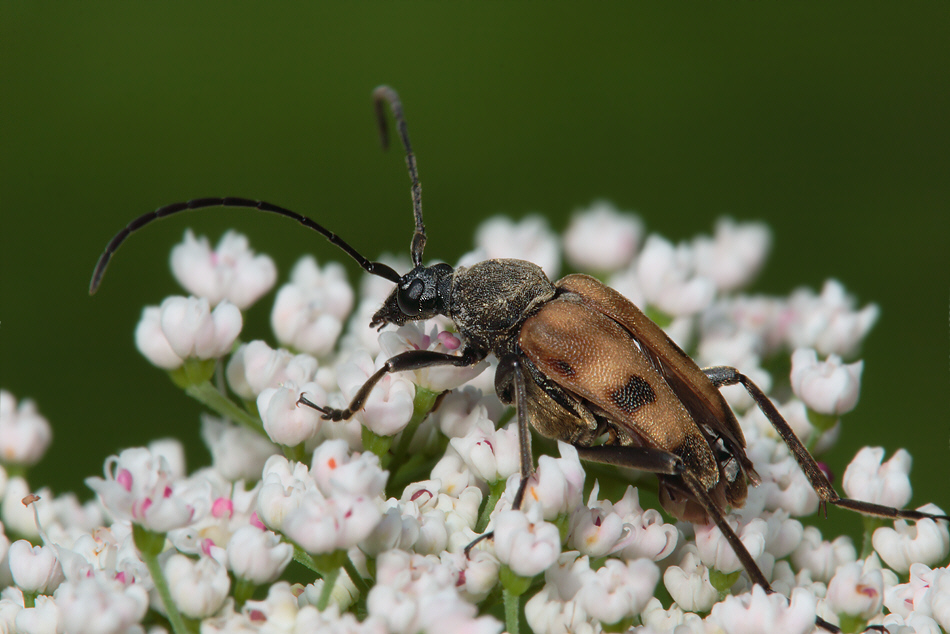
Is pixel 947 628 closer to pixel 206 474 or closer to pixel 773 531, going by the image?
pixel 773 531

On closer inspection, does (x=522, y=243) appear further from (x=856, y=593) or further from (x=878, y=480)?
→ (x=856, y=593)

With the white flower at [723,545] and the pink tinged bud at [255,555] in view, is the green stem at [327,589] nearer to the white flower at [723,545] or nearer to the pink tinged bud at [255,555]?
the pink tinged bud at [255,555]

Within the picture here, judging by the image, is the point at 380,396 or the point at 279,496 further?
the point at 380,396

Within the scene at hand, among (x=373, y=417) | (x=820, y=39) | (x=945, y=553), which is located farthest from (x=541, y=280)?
(x=820, y=39)

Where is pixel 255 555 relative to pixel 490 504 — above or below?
below

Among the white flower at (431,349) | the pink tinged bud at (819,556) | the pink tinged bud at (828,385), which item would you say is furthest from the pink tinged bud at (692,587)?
the pink tinged bud at (828,385)

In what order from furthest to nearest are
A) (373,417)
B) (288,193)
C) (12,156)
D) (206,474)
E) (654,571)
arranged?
1. (288,193)
2. (12,156)
3. (206,474)
4. (373,417)
5. (654,571)

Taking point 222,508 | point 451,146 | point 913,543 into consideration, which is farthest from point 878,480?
point 451,146
